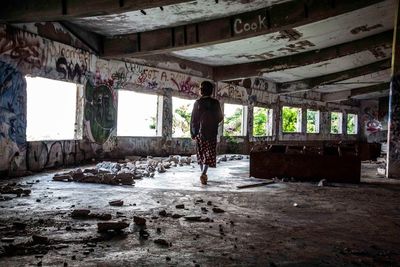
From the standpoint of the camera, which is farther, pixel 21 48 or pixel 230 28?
pixel 230 28

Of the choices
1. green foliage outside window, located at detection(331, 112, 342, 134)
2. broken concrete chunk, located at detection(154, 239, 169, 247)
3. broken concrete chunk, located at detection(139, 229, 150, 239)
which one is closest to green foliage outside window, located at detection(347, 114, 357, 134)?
green foliage outside window, located at detection(331, 112, 342, 134)

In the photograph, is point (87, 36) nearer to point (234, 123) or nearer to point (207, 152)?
point (207, 152)

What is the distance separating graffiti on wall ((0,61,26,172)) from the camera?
689 centimetres

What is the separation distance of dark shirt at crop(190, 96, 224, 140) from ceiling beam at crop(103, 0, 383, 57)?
245 cm

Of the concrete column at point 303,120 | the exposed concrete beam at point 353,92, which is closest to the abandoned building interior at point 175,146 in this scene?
the concrete column at point 303,120

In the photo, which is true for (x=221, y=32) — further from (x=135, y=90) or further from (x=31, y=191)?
(x=31, y=191)

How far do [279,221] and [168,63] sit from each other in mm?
8973

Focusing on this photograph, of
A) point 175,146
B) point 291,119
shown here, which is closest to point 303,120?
point 291,119

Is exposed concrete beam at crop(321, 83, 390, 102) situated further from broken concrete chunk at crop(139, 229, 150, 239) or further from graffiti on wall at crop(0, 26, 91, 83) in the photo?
broken concrete chunk at crop(139, 229, 150, 239)

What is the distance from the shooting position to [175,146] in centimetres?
1294

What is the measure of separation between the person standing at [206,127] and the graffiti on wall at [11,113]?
3508mm

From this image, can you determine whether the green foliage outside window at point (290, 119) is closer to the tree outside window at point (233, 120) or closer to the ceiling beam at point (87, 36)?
the tree outside window at point (233, 120)

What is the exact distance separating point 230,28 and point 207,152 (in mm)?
3332

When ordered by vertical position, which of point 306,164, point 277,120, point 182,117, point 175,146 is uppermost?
point 277,120
